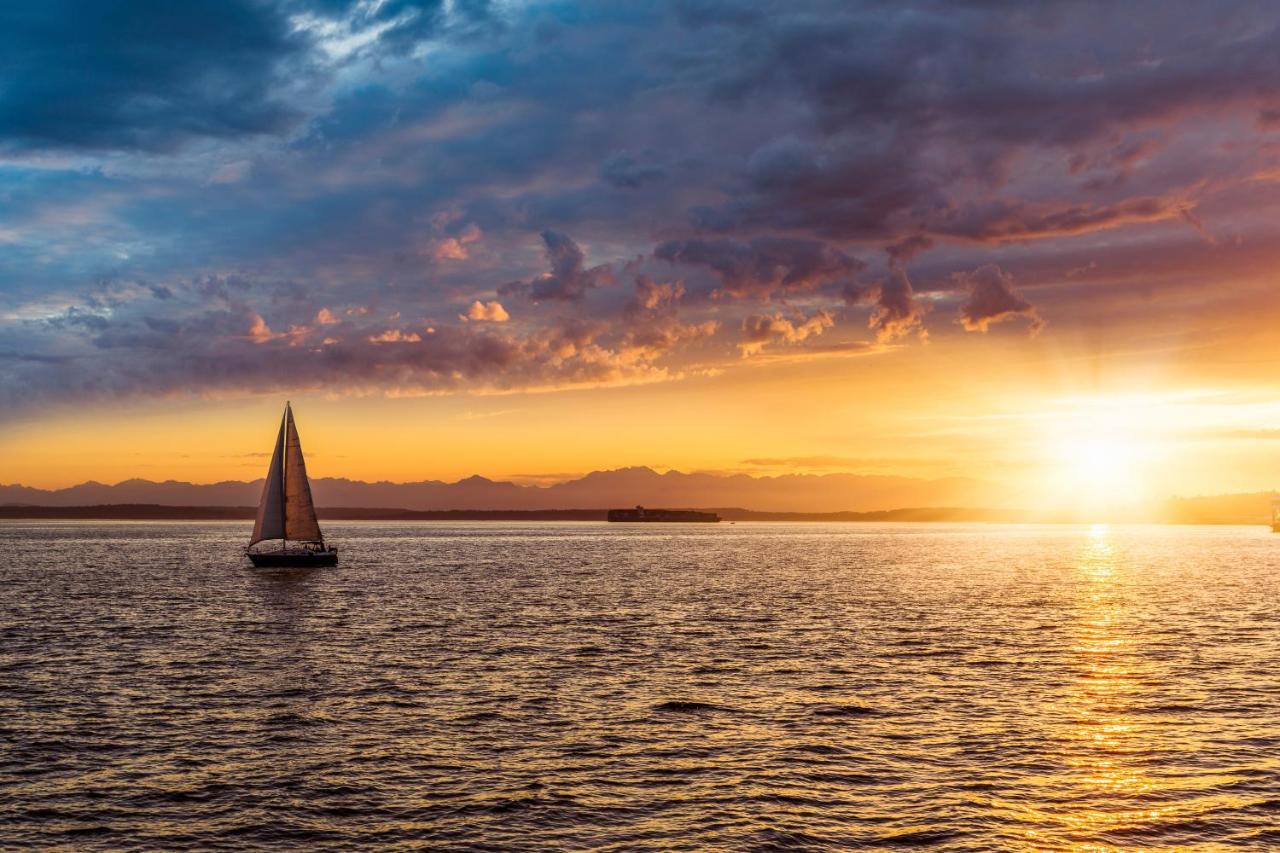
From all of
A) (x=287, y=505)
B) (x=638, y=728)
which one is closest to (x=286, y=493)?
(x=287, y=505)

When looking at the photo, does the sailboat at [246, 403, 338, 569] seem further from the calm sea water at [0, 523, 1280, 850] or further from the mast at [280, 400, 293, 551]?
the calm sea water at [0, 523, 1280, 850]

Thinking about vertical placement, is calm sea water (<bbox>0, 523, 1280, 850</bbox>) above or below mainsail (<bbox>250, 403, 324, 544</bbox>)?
below

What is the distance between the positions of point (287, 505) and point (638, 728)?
9832cm

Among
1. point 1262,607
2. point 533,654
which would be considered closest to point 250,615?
point 533,654

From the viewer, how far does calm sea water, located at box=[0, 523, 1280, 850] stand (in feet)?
97.3

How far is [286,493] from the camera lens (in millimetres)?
128750

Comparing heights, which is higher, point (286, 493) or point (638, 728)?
point (286, 493)

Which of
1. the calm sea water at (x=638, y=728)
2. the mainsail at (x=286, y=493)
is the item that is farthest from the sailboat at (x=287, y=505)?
the calm sea water at (x=638, y=728)

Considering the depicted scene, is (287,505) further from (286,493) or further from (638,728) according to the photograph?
(638,728)

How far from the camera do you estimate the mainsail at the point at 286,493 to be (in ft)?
420

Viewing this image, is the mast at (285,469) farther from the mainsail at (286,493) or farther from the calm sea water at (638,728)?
the calm sea water at (638,728)

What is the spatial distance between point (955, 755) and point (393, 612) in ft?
197

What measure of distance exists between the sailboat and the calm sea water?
1581 inches

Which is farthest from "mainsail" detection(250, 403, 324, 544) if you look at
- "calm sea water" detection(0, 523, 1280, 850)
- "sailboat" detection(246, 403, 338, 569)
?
"calm sea water" detection(0, 523, 1280, 850)
